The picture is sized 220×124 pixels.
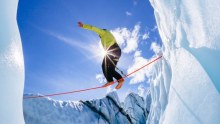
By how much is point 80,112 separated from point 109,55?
22.1 metres

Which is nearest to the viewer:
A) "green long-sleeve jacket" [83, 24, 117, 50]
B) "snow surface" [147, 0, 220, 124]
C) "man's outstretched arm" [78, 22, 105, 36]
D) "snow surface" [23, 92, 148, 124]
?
"snow surface" [147, 0, 220, 124]

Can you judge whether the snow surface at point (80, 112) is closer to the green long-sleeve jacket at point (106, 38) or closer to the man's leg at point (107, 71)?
the man's leg at point (107, 71)

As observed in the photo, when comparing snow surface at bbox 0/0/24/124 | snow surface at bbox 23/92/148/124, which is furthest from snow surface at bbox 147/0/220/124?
snow surface at bbox 23/92/148/124

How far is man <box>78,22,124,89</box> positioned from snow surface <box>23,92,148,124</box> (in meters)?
18.4

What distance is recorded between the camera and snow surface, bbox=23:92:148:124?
2448 cm

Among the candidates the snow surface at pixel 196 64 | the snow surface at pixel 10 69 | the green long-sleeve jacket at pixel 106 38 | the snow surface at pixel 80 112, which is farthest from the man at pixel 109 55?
the snow surface at pixel 80 112

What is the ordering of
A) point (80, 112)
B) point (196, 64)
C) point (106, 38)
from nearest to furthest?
point (196, 64)
point (106, 38)
point (80, 112)

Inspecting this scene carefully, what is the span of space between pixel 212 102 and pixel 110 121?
26122 mm

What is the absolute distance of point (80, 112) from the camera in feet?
92.6

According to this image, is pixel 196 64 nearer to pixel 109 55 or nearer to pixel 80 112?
pixel 109 55

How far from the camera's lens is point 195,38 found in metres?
4.58

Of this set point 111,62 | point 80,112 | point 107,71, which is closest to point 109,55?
point 111,62

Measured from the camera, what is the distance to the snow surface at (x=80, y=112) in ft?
80.3

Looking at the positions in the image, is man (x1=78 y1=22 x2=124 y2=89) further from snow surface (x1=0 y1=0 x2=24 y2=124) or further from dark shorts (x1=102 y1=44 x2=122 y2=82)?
snow surface (x1=0 y1=0 x2=24 y2=124)
